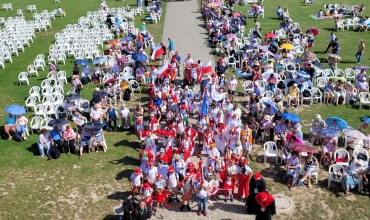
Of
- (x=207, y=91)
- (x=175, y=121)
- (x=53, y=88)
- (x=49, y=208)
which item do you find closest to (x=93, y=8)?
(x=53, y=88)

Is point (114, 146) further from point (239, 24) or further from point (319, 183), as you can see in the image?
point (239, 24)

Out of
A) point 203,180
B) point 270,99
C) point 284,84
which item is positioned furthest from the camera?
point 284,84

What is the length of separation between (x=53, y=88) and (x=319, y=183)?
13.4m

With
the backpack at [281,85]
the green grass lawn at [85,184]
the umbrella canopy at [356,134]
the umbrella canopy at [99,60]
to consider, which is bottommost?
the green grass lawn at [85,184]

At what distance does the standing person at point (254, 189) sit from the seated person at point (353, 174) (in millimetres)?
2908

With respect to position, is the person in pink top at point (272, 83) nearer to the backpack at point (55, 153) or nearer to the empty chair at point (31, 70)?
the backpack at point (55, 153)

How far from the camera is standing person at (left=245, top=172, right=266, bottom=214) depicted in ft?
35.0

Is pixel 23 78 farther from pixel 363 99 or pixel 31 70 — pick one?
pixel 363 99

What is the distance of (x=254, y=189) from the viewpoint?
10.7 metres

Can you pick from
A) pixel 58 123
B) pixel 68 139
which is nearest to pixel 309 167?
pixel 68 139

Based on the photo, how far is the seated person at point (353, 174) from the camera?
11.7m

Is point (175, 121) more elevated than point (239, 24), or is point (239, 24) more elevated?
point (239, 24)

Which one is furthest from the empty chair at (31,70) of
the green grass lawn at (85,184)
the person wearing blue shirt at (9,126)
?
the person wearing blue shirt at (9,126)

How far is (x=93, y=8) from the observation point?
38719 millimetres
